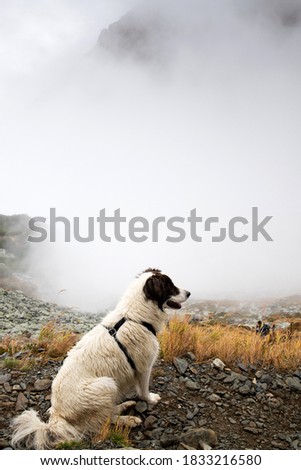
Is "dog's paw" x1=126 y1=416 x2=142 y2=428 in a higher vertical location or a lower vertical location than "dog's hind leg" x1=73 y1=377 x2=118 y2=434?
lower

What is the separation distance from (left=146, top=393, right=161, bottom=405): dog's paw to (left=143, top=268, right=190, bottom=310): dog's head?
1.35m

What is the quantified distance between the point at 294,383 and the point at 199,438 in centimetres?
260

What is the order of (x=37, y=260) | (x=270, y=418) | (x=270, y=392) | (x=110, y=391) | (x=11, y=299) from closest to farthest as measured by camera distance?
(x=110, y=391)
(x=270, y=418)
(x=270, y=392)
(x=11, y=299)
(x=37, y=260)

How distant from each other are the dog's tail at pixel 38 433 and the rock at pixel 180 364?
8.30 ft

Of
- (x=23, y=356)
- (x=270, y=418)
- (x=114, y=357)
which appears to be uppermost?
(x=114, y=357)

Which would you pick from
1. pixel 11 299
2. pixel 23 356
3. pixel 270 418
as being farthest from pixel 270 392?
pixel 11 299

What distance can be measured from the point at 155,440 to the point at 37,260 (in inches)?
1311

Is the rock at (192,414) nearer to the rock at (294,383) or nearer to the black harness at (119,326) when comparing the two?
the black harness at (119,326)

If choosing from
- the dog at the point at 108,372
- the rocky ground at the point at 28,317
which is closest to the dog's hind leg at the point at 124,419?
the dog at the point at 108,372

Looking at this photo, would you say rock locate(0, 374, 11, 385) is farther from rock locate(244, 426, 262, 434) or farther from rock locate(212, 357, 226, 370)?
rock locate(244, 426, 262, 434)

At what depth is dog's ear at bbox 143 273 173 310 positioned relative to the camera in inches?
211

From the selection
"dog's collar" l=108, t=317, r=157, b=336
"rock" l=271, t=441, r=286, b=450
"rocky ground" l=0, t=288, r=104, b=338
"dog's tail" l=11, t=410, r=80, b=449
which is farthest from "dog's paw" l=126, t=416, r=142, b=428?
"rocky ground" l=0, t=288, r=104, b=338

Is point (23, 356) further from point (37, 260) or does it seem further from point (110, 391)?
point (37, 260)
